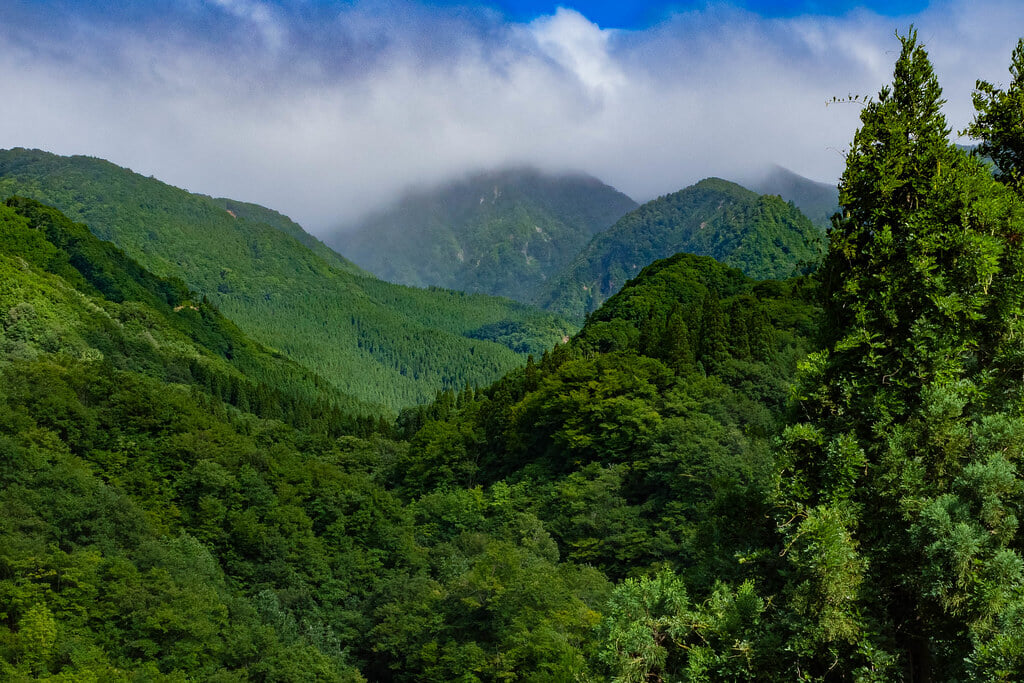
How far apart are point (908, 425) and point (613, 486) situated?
151 ft

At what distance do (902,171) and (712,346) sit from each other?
58197 mm

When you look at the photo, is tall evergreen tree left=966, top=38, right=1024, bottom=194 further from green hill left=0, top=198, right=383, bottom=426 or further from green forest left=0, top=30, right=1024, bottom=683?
green hill left=0, top=198, right=383, bottom=426

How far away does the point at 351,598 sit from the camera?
2393 inches

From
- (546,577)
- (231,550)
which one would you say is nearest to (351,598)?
(231,550)

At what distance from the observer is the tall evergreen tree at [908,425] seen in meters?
13.4

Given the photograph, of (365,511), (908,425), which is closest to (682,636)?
(908,425)

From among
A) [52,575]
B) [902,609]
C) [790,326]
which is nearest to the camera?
[902,609]

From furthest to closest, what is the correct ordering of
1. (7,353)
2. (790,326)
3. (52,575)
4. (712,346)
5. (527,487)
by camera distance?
(7,353)
(790,326)
(712,346)
(527,487)
(52,575)

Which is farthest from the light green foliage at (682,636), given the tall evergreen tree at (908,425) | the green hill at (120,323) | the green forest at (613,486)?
the green hill at (120,323)

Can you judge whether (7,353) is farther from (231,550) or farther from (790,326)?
(790,326)

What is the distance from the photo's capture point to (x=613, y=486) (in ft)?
197

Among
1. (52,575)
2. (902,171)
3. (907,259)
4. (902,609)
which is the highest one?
(902,171)

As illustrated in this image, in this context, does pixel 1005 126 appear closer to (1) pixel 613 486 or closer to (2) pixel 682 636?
(2) pixel 682 636

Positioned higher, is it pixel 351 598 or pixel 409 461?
pixel 409 461
